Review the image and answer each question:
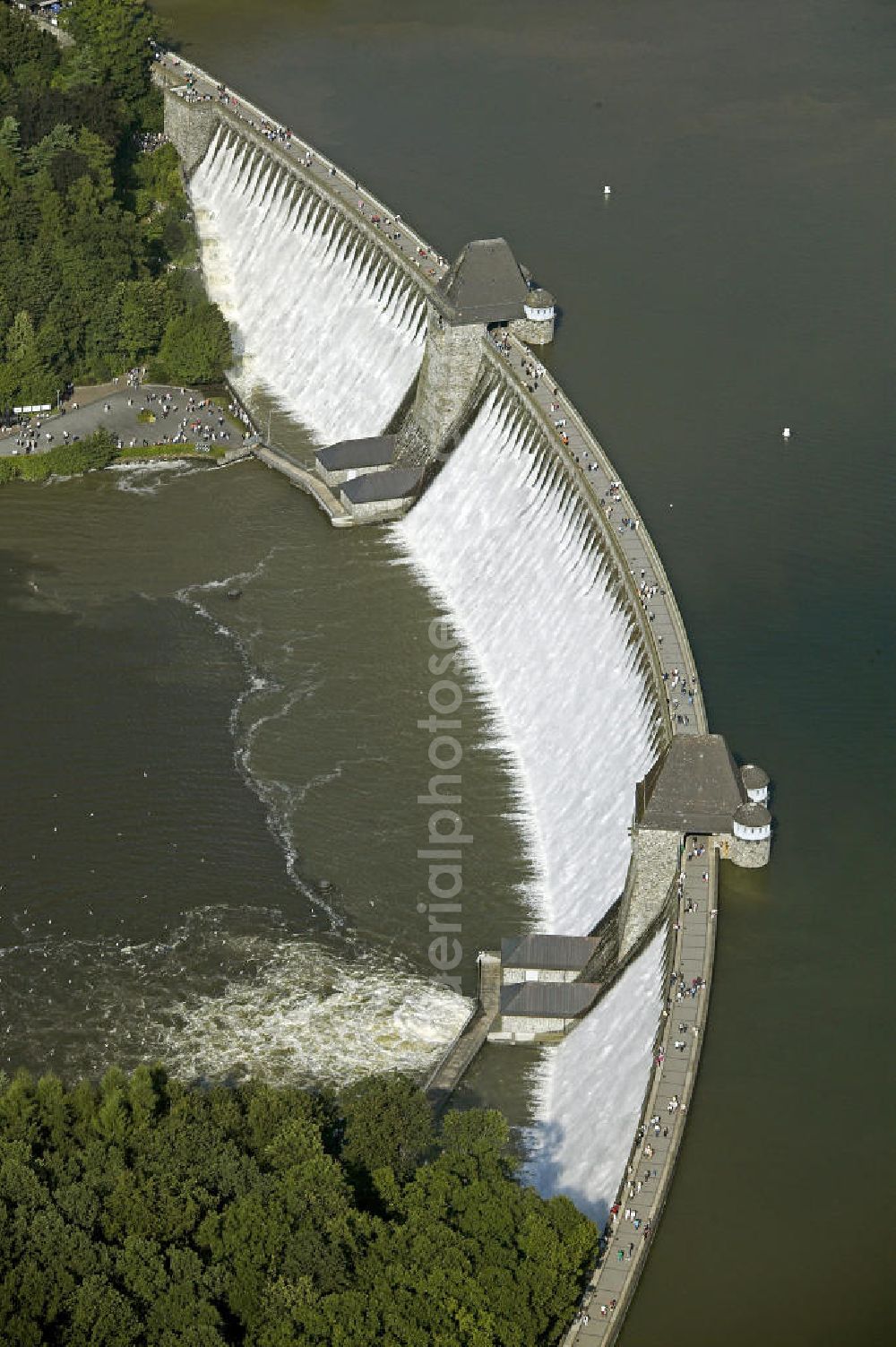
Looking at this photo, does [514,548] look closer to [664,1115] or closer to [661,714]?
[661,714]

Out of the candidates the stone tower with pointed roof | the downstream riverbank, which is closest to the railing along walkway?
the downstream riverbank

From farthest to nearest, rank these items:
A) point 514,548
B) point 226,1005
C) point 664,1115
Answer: point 514,548
point 226,1005
point 664,1115

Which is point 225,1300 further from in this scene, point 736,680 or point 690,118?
point 690,118

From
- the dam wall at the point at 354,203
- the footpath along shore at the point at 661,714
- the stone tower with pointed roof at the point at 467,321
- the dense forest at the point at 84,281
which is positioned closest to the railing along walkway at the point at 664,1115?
the footpath along shore at the point at 661,714

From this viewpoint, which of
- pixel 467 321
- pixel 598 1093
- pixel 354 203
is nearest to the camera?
pixel 598 1093

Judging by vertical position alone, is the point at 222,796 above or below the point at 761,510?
below

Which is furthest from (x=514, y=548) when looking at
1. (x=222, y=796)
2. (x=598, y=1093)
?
(x=598, y=1093)
